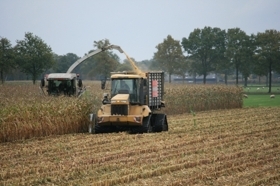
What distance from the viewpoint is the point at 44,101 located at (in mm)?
16375

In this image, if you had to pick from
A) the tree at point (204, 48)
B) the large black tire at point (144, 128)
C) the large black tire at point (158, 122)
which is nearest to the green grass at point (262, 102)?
the large black tire at point (158, 122)

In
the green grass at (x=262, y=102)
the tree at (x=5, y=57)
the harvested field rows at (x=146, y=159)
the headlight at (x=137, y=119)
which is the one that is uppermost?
the tree at (x=5, y=57)

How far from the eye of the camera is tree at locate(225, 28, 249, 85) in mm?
60531

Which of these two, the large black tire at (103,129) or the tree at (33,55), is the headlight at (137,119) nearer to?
the large black tire at (103,129)

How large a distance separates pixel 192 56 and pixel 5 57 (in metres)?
37.3

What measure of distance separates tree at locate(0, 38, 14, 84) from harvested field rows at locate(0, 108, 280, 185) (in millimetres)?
23614

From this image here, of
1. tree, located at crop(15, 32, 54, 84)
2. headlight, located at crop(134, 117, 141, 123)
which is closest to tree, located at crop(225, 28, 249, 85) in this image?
tree, located at crop(15, 32, 54, 84)

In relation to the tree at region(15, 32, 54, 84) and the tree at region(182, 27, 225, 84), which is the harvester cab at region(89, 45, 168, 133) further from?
the tree at region(182, 27, 225, 84)

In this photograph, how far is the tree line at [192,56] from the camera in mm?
39250

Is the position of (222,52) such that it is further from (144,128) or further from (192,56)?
(144,128)

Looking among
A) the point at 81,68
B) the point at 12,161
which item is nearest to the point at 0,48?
the point at 12,161

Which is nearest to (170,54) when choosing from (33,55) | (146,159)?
(33,55)

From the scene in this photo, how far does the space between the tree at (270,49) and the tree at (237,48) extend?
310 centimetres

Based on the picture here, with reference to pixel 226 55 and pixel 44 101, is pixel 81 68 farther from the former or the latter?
pixel 44 101
